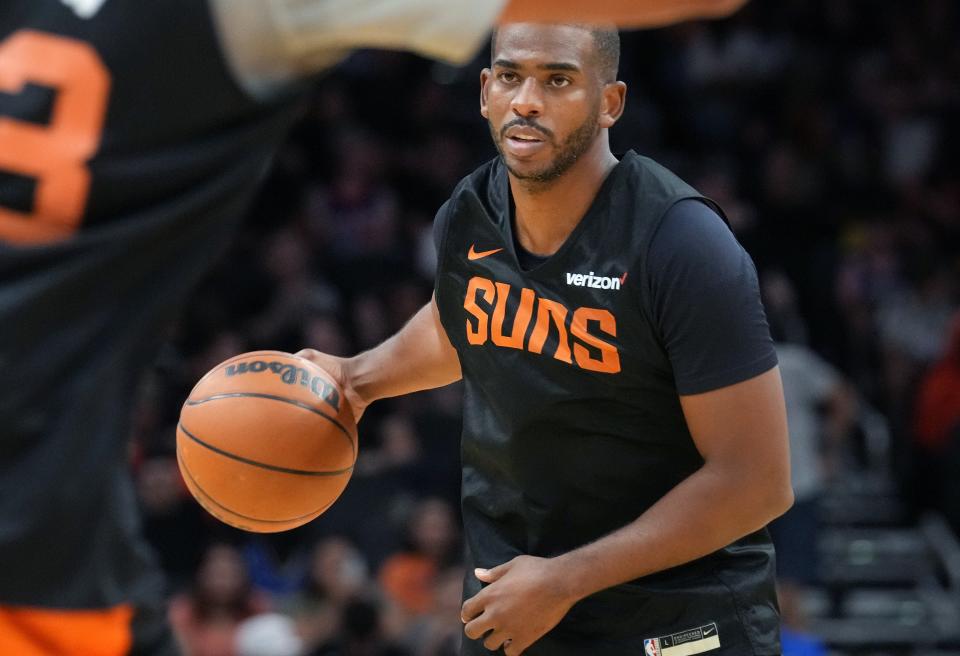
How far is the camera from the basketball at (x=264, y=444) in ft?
10.4

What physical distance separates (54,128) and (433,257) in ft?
27.8

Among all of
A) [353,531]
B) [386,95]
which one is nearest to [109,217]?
[353,531]

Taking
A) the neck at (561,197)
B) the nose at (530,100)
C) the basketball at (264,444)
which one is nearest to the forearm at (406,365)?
the basketball at (264,444)

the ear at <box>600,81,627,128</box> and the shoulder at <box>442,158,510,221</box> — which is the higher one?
the ear at <box>600,81,627,128</box>

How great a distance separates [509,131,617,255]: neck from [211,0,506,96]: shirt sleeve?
1.38 m

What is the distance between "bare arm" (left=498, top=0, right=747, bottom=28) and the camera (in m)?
1.71

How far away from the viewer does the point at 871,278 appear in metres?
10.4

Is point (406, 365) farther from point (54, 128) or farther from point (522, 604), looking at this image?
point (54, 128)

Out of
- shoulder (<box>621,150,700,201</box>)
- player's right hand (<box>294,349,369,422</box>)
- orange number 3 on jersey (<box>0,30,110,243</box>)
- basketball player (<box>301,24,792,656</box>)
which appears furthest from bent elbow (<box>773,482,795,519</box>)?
orange number 3 on jersey (<box>0,30,110,243</box>)

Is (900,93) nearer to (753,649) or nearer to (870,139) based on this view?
(870,139)

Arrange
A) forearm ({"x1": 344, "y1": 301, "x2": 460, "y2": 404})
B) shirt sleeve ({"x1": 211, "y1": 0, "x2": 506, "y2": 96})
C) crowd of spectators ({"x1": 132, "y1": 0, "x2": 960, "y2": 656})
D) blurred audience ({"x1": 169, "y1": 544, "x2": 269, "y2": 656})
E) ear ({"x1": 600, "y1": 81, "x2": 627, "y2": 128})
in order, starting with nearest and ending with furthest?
shirt sleeve ({"x1": 211, "y1": 0, "x2": 506, "y2": 96})
ear ({"x1": 600, "y1": 81, "x2": 627, "y2": 128})
forearm ({"x1": 344, "y1": 301, "x2": 460, "y2": 404})
blurred audience ({"x1": 169, "y1": 544, "x2": 269, "y2": 656})
crowd of spectators ({"x1": 132, "y1": 0, "x2": 960, "y2": 656})

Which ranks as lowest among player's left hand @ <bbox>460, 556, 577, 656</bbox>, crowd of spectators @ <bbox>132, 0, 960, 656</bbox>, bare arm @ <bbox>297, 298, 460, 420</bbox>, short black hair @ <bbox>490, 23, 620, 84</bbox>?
crowd of spectators @ <bbox>132, 0, 960, 656</bbox>

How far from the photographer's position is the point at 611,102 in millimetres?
3078

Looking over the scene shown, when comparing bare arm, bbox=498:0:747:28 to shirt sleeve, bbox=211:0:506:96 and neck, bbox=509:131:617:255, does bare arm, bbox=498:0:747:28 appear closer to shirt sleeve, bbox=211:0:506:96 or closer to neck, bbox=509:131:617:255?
shirt sleeve, bbox=211:0:506:96
